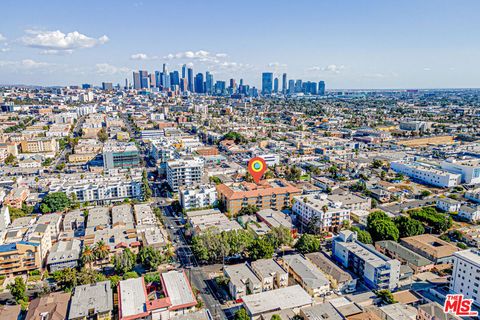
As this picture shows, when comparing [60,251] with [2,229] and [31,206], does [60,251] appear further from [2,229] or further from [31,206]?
[31,206]

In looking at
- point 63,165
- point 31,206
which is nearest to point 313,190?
point 31,206

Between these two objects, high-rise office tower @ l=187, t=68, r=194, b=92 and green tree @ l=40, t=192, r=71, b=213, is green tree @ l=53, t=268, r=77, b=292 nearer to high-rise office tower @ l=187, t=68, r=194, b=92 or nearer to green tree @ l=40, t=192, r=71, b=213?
green tree @ l=40, t=192, r=71, b=213

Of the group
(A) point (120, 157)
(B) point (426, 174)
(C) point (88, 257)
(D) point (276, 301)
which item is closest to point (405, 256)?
(D) point (276, 301)

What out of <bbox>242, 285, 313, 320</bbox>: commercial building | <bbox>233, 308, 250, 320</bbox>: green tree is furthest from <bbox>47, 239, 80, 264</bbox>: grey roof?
<bbox>242, 285, 313, 320</bbox>: commercial building

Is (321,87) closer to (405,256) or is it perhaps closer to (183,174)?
(183,174)

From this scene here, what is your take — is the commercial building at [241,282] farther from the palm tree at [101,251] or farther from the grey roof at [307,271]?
the palm tree at [101,251]
